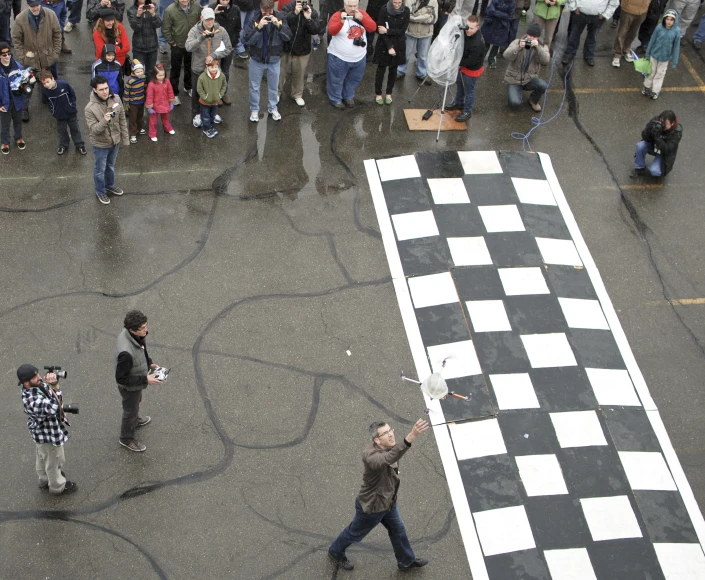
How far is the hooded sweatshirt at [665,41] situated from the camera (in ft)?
38.4

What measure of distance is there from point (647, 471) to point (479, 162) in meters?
4.56

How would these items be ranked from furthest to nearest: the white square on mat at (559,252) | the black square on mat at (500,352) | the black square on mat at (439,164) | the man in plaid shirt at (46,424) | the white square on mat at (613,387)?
1. the black square on mat at (439,164)
2. the white square on mat at (559,252)
3. the black square on mat at (500,352)
4. the white square on mat at (613,387)
5. the man in plaid shirt at (46,424)

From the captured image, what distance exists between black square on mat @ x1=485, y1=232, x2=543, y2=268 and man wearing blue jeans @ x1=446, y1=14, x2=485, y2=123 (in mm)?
2300

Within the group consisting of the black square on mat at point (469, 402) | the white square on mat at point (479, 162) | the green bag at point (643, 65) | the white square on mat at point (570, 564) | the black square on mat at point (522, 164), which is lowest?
the white square on mat at point (570, 564)

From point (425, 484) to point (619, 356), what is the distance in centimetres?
260

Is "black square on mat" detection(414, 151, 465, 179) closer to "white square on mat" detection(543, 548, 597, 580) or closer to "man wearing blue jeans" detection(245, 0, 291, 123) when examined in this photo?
"man wearing blue jeans" detection(245, 0, 291, 123)

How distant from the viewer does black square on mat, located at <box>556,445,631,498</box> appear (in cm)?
768

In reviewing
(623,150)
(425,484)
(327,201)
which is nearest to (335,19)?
(327,201)

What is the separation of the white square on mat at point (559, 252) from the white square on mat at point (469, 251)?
2.15 ft

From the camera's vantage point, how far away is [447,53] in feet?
35.6

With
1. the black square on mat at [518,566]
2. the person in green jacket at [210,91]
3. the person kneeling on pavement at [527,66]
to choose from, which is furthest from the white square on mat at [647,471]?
the person in green jacket at [210,91]

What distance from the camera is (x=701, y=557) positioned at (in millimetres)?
7336

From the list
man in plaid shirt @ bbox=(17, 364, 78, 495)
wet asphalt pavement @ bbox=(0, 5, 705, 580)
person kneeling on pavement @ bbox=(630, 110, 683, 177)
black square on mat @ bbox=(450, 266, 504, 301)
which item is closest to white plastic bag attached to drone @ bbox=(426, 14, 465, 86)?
wet asphalt pavement @ bbox=(0, 5, 705, 580)

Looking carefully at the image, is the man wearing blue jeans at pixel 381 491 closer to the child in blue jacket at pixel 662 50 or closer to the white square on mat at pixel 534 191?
the white square on mat at pixel 534 191
